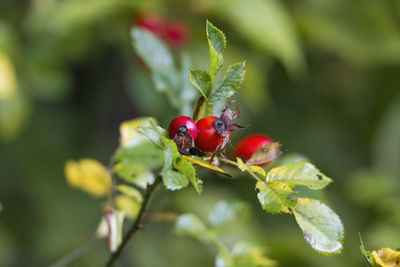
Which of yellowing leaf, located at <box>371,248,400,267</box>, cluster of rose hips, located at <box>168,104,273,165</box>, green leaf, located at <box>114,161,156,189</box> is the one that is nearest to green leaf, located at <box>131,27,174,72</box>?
green leaf, located at <box>114,161,156,189</box>

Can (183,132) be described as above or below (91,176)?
above

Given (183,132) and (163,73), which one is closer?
(183,132)

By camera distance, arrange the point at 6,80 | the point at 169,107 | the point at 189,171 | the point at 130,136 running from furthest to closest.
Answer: the point at 169,107
the point at 6,80
the point at 130,136
the point at 189,171

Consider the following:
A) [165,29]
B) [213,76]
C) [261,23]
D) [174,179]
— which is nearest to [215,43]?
[213,76]

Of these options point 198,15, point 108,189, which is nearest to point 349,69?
point 198,15

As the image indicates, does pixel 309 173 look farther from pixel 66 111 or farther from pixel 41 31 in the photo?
pixel 66 111

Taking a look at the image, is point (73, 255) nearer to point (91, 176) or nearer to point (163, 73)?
point (91, 176)
